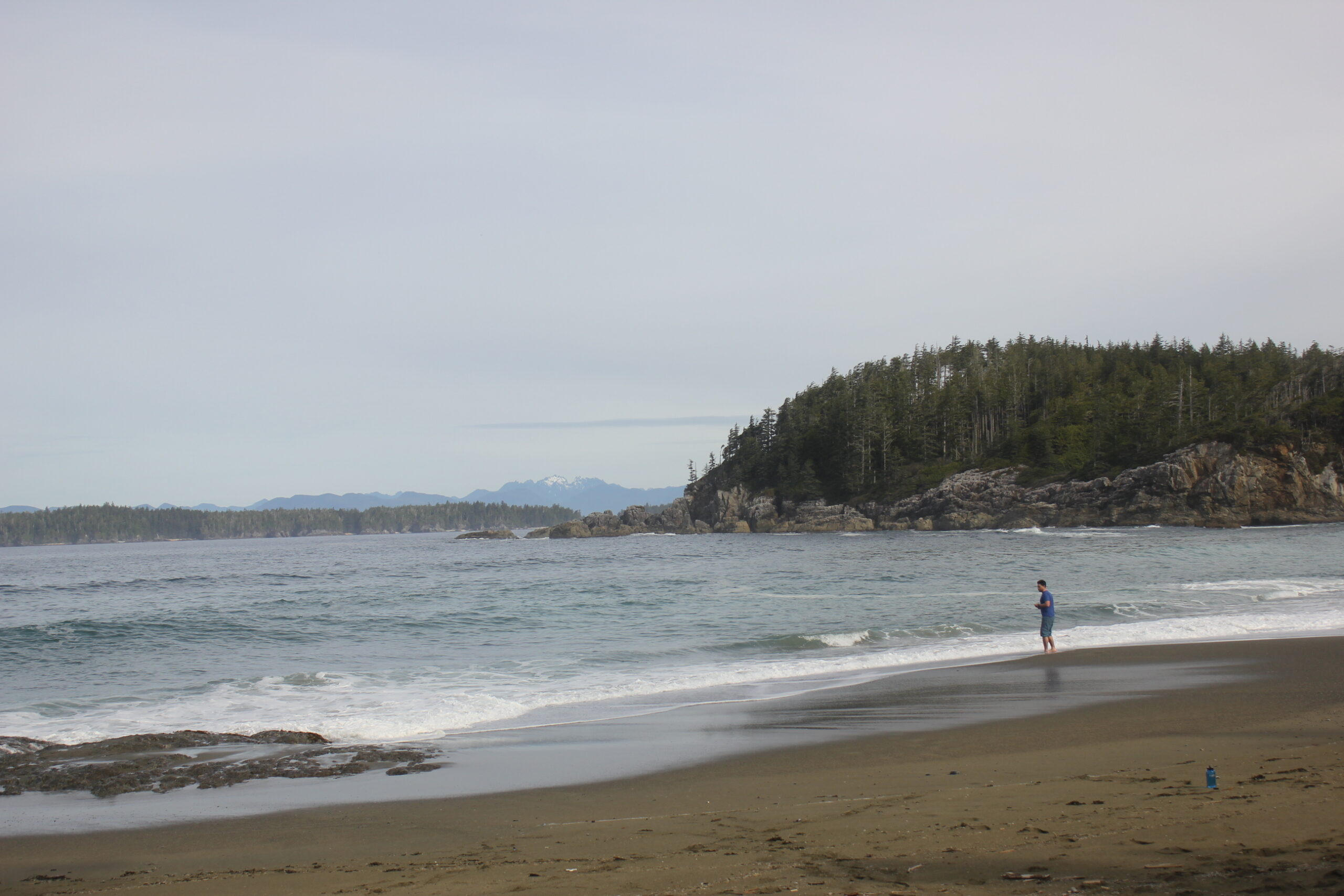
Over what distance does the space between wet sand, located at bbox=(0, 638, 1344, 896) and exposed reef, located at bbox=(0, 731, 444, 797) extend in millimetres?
1740

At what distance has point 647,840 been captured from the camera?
6789 mm

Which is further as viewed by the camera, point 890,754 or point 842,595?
point 842,595

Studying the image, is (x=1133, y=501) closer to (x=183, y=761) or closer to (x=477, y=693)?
(x=477, y=693)

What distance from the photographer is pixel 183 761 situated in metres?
10.6

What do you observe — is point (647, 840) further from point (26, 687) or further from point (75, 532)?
point (75, 532)

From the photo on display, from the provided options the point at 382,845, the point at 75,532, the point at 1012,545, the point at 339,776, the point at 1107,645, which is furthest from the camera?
the point at 75,532

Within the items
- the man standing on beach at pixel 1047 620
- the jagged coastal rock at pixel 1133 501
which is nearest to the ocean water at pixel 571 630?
the man standing on beach at pixel 1047 620

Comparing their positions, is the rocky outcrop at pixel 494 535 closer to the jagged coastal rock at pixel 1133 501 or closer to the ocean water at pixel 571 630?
the jagged coastal rock at pixel 1133 501

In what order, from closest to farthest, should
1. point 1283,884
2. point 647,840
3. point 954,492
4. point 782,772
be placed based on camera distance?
point 1283,884
point 647,840
point 782,772
point 954,492

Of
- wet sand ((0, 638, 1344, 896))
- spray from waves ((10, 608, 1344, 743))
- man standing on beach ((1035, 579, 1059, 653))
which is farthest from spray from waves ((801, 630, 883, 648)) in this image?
wet sand ((0, 638, 1344, 896))

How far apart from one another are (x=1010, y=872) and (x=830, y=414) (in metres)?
119

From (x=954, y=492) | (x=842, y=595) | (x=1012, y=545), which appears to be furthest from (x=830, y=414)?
(x=842, y=595)

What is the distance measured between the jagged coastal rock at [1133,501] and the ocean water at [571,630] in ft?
95.5

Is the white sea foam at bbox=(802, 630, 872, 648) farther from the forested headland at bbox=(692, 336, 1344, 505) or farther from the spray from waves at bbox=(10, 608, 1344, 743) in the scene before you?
the forested headland at bbox=(692, 336, 1344, 505)
